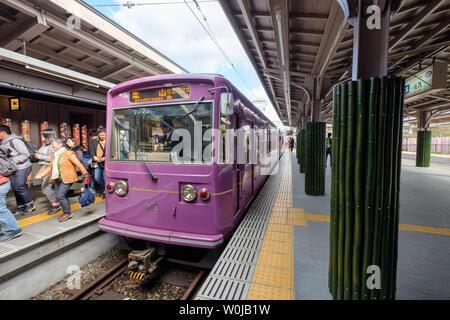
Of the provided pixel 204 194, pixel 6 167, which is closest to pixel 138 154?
pixel 204 194

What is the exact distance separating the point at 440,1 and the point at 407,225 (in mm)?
3917

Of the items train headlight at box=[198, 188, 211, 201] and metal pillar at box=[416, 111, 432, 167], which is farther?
metal pillar at box=[416, 111, 432, 167]

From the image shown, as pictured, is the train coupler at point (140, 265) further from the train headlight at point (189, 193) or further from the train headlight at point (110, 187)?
the train headlight at point (110, 187)

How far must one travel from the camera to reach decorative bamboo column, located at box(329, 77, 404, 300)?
182cm

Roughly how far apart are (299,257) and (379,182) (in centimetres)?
165

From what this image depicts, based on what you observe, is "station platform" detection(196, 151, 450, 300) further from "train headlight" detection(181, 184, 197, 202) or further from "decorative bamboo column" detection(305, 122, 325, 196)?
"decorative bamboo column" detection(305, 122, 325, 196)

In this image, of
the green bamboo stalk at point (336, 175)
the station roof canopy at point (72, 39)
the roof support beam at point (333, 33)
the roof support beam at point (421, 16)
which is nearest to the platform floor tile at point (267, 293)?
the green bamboo stalk at point (336, 175)

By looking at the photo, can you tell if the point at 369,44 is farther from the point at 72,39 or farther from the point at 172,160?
the point at 72,39

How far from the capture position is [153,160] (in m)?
3.20

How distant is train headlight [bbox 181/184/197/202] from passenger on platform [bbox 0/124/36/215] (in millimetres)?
3411

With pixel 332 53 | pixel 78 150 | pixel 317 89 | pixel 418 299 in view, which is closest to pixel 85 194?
pixel 78 150

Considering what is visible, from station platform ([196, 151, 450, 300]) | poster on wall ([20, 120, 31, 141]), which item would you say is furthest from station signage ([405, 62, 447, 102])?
poster on wall ([20, 120, 31, 141])

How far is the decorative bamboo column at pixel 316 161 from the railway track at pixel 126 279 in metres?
4.59

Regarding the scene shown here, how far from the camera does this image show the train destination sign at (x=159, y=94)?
9.96 feet
